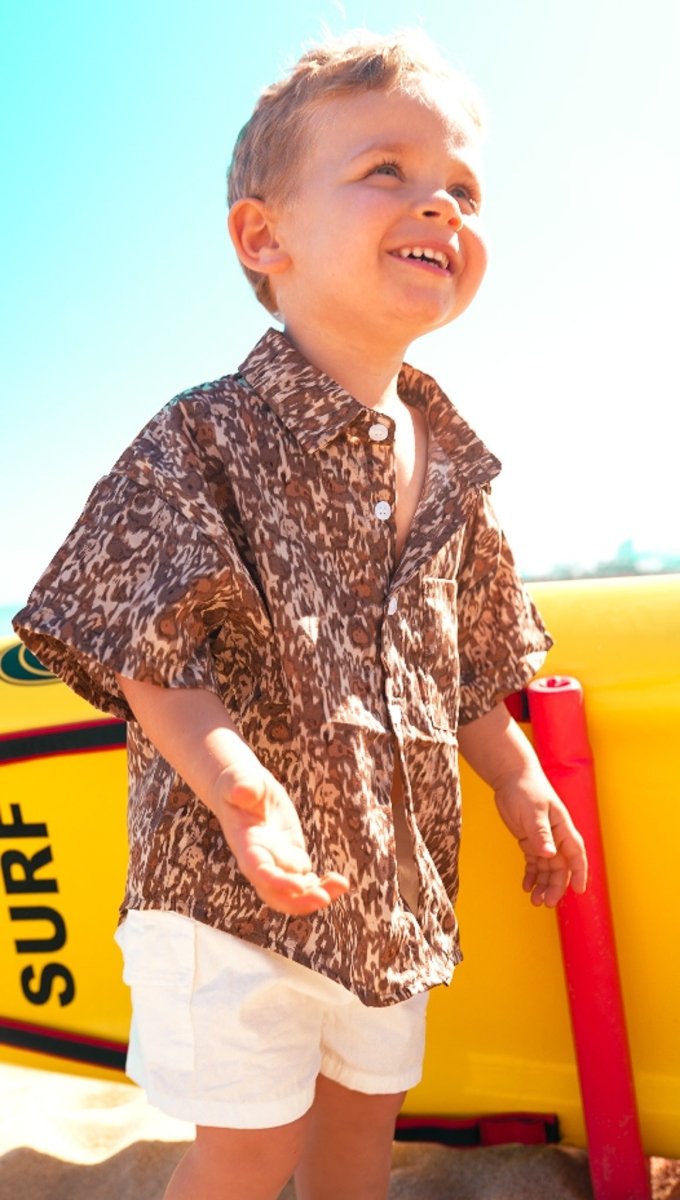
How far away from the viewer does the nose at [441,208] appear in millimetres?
1300

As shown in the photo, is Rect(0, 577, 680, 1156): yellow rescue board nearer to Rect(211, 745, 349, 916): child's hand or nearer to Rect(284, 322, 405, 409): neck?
Rect(284, 322, 405, 409): neck

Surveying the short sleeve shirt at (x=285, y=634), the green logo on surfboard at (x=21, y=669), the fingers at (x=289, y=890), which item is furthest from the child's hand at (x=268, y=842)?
the green logo on surfboard at (x=21, y=669)

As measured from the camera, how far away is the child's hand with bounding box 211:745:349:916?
3.02 feet

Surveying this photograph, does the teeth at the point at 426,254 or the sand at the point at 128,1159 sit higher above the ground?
the teeth at the point at 426,254

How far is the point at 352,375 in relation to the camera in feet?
4.58

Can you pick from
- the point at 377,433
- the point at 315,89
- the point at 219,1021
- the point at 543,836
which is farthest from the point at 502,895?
the point at 315,89

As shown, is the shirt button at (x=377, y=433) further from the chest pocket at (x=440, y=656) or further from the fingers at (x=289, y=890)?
the fingers at (x=289, y=890)

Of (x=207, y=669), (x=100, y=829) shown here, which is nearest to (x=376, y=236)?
(x=207, y=669)

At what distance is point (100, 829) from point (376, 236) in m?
0.99

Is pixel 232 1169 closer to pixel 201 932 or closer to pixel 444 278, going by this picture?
pixel 201 932

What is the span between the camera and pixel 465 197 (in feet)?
4.62

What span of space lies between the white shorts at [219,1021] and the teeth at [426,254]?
0.77 metres

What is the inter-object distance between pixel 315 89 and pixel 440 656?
0.68 m

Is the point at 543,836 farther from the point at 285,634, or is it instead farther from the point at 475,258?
the point at 475,258
